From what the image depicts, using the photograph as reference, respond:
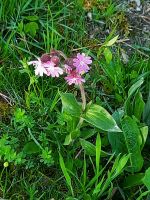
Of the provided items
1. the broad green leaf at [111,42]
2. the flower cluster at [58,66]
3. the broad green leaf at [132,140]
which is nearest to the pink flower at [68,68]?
the flower cluster at [58,66]

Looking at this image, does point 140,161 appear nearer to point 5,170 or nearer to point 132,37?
point 5,170

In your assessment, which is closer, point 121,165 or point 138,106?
point 121,165

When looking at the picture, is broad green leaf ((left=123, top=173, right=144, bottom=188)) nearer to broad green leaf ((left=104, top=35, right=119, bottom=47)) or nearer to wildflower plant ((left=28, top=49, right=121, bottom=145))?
wildflower plant ((left=28, top=49, right=121, bottom=145))

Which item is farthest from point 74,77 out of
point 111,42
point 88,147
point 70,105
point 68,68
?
point 111,42

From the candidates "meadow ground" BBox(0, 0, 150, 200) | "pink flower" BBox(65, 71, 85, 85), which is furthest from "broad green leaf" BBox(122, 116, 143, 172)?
"pink flower" BBox(65, 71, 85, 85)

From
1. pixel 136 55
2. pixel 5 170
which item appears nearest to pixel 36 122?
pixel 5 170

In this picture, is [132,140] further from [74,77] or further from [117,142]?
[74,77]

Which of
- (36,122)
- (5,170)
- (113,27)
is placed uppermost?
(113,27)
